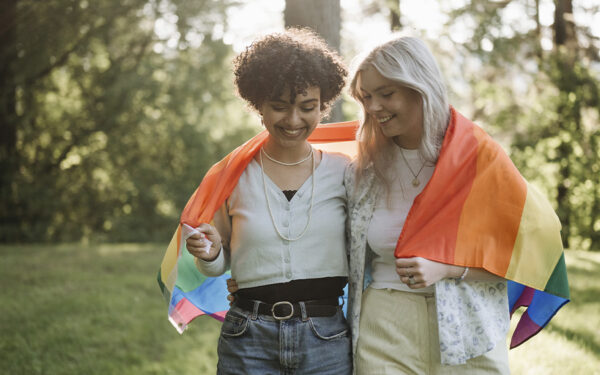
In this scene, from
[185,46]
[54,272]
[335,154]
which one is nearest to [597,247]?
[185,46]

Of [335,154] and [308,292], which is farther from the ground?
[335,154]

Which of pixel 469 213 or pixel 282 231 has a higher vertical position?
pixel 469 213

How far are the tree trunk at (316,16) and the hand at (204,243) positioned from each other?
1.79m

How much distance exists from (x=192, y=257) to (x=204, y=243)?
1.72 feet

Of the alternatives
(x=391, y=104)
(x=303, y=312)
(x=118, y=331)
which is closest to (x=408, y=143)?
(x=391, y=104)

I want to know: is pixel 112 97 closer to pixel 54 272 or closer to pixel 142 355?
pixel 54 272

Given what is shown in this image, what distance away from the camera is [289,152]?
2.66 m

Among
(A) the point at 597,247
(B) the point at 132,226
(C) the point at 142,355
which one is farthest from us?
(B) the point at 132,226

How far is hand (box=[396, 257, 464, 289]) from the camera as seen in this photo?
228cm

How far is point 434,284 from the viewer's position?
2371 mm

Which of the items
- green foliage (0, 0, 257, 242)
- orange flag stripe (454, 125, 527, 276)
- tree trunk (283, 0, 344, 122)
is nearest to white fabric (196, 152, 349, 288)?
orange flag stripe (454, 125, 527, 276)

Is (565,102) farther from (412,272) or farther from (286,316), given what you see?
(286,316)

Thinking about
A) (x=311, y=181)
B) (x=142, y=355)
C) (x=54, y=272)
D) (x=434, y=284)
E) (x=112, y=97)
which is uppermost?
(x=311, y=181)

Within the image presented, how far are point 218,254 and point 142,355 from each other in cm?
282
